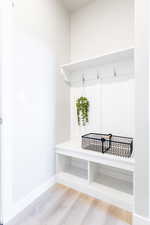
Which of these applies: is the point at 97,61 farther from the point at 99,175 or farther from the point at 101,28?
the point at 99,175

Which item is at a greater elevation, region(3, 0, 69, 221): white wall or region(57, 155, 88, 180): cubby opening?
region(3, 0, 69, 221): white wall

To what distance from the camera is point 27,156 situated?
1.47 meters

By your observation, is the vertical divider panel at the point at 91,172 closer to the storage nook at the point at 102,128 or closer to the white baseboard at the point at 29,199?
the storage nook at the point at 102,128

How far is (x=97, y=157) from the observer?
1572 millimetres

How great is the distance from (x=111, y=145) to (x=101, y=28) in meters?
1.70

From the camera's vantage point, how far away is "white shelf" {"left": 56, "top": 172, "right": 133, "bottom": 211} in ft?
4.61

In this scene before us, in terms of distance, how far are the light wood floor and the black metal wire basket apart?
58cm

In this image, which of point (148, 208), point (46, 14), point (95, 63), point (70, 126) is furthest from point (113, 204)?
point (46, 14)

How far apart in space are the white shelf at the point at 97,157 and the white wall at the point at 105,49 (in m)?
0.43

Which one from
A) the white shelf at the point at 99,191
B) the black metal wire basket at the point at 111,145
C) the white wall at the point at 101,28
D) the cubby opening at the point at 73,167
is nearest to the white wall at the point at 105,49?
the white wall at the point at 101,28

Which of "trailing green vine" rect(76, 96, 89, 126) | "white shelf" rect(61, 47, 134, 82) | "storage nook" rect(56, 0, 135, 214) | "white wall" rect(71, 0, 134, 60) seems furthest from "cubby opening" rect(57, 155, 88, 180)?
"white wall" rect(71, 0, 134, 60)

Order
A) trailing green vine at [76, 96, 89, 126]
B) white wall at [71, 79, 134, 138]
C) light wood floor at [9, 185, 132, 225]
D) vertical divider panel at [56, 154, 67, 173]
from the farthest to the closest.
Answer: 1. trailing green vine at [76, 96, 89, 126]
2. vertical divider panel at [56, 154, 67, 173]
3. white wall at [71, 79, 134, 138]
4. light wood floor at [9, 185, 132, 225]

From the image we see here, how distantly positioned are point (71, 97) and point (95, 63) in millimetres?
674

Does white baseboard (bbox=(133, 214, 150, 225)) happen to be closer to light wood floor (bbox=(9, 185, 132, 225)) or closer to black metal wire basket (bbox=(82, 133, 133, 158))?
light wood floor (bbox=(9, 185, 132, 225))
